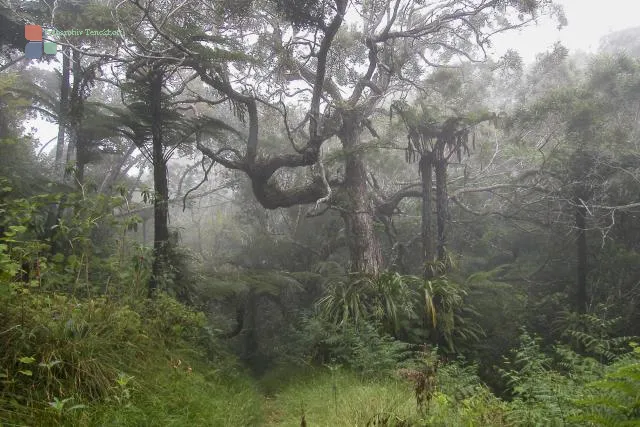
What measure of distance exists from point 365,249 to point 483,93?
449 inches

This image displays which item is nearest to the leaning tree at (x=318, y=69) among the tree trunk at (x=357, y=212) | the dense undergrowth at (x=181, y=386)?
the tree trunk at (x=357, y=212)

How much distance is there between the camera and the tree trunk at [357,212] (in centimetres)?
941

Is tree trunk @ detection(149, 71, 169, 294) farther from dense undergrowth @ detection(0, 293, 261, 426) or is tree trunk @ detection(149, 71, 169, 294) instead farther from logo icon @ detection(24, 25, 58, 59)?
logo icon @ detection(24, 25, 58, 59)

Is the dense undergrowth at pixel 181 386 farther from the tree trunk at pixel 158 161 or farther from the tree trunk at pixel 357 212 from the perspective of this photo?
the tree trunk at pixel 357 212

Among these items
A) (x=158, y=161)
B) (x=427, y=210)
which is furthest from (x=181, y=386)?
(x=427, y=210)

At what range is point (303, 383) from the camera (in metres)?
6.15

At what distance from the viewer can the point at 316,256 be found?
1309cm

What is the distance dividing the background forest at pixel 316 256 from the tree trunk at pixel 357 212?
A: 0.21 ft

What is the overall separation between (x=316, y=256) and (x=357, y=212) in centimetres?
400

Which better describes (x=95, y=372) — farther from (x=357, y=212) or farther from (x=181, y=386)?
(x=357, y=212)

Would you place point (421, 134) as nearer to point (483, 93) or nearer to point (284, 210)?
point (284, 210)

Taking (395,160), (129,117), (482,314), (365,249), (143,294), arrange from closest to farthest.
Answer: (143,294), (129,117), (482,314), (365,249), (395,160)

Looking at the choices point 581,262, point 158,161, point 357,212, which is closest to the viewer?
point 158,161

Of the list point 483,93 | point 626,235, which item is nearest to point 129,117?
point 626,235
